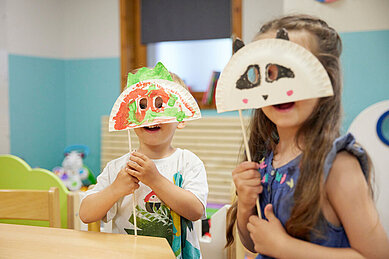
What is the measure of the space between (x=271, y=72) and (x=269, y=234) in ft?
0.96

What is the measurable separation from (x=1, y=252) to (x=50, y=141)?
2.80 metres

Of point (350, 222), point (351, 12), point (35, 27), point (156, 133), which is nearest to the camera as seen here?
point (350, 222)

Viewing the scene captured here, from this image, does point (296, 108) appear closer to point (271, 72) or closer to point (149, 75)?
point (271, 72)

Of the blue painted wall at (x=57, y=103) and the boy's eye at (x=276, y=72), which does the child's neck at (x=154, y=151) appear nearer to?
the boy's eye at (x=276, y=72)

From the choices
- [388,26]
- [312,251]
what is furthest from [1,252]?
[388,26]

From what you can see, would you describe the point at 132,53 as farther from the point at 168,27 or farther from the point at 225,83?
the point at 225,83

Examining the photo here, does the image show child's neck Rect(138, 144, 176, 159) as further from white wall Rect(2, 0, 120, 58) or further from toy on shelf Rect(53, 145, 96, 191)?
white wall Rect(2, 0, 120, 58)

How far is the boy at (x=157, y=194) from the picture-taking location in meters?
0.99

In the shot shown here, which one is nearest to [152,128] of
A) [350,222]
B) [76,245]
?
[76,245]

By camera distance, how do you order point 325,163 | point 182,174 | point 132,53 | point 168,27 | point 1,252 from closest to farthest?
point 325,163 → point 1,252 → point 182,174 → point 168,27 → point 132,53

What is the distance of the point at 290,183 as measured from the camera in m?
0.76

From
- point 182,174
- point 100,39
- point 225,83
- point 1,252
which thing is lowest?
point 1,252

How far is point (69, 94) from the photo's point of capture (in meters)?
3.67

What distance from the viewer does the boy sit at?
990mm
